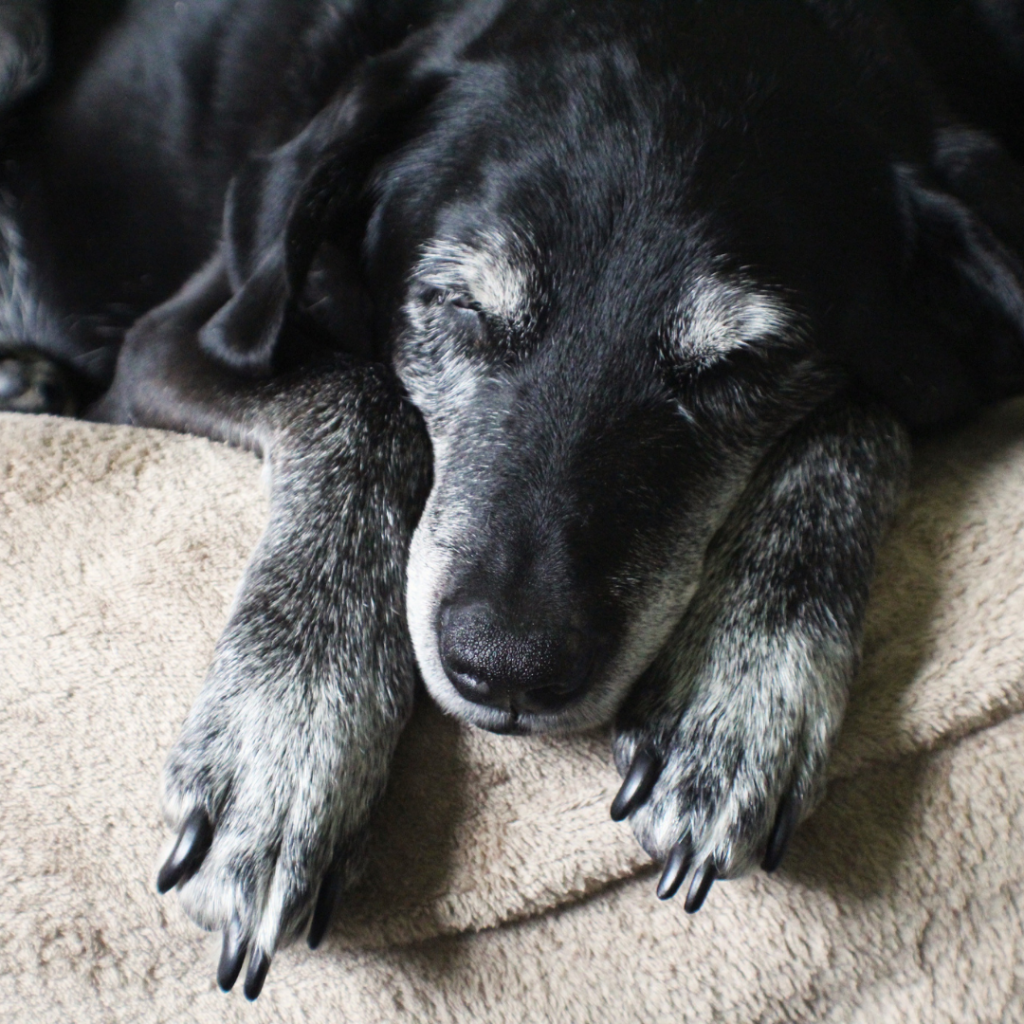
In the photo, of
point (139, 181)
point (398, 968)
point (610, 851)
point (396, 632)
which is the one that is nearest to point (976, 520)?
point (610, 851)

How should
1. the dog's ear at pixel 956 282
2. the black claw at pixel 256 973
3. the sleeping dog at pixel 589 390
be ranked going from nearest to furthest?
1. the black claw at pixel 256 973
2. the sleeping dog at pixel 589 390
3. the dog's ear at pixel 956 282

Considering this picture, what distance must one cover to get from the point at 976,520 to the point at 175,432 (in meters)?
1.32

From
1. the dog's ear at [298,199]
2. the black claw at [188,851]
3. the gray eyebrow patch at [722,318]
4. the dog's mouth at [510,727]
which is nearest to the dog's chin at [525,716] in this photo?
the dog's mouth at [510,727]

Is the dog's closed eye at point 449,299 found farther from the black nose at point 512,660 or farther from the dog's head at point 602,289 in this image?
the black nose at point 512,660

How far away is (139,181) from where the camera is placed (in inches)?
85.6

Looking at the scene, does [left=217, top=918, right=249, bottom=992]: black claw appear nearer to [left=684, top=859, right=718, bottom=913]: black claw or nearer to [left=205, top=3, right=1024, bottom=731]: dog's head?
[left=205, top=3, right=1024, bottom=731]: dog's head

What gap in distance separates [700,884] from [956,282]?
99cm

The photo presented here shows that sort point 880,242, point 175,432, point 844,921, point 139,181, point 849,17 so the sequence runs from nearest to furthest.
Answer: point 844,921, point 880,242, point 849,17, point 175,432, point 139,181

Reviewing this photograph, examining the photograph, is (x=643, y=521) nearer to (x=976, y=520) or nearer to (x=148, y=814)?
(x=976, y=520)

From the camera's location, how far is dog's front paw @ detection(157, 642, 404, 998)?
3.77 feet

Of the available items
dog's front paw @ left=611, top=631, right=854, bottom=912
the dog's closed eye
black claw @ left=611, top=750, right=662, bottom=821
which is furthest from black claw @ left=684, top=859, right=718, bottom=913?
the dog's closed eye

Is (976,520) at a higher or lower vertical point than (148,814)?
higher

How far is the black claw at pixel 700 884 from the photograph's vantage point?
46.0 inches

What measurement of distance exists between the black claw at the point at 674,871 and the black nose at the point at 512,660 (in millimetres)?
210
